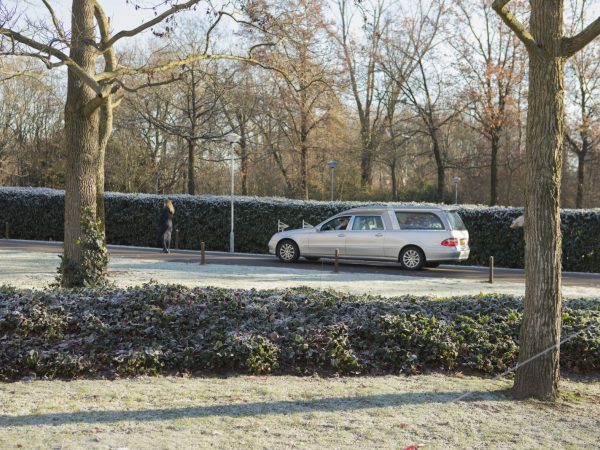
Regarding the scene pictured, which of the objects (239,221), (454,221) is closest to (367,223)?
(454,221)

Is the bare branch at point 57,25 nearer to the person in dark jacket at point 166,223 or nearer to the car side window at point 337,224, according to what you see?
the person in dark jacket at point 166,223

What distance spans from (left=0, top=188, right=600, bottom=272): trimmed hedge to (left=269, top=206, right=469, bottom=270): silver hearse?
292 centimetres

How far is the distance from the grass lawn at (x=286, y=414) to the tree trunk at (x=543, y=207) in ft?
1.20

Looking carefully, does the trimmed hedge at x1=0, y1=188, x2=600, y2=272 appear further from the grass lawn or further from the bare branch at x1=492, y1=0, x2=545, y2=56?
the bare branch at x1=492, y1=0, x2=545, y2=56

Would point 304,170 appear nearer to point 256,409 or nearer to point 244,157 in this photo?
point 244,157

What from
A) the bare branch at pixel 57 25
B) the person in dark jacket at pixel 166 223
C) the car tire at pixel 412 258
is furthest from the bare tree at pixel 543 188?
the person in dark jacket at pixel 166 223

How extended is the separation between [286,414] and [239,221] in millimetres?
21222

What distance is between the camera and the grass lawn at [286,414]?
490 cm

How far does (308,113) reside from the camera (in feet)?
127

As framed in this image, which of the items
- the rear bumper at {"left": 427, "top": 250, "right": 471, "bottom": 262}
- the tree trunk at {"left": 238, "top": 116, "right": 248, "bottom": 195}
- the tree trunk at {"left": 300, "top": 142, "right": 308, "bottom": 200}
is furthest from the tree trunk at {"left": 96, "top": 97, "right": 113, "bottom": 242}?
the tree trunk at {"left": 238, "top": 116, "right": 248, "bottom": 195}

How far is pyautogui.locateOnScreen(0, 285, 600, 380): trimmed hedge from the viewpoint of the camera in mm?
6887

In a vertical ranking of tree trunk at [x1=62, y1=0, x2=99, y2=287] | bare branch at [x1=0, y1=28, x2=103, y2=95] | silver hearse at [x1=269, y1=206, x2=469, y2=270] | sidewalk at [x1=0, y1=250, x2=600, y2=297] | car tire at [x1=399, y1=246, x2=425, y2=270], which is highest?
bare branch at [x1=0, y1=28, x2=103, y2=95]

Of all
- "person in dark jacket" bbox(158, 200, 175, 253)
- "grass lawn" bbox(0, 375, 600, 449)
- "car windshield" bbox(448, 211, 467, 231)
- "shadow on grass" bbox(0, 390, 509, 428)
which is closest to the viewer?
"grass lawn" bbox(0, 375, 600, 449)

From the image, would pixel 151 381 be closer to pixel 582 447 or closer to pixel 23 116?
pixel 582 447
